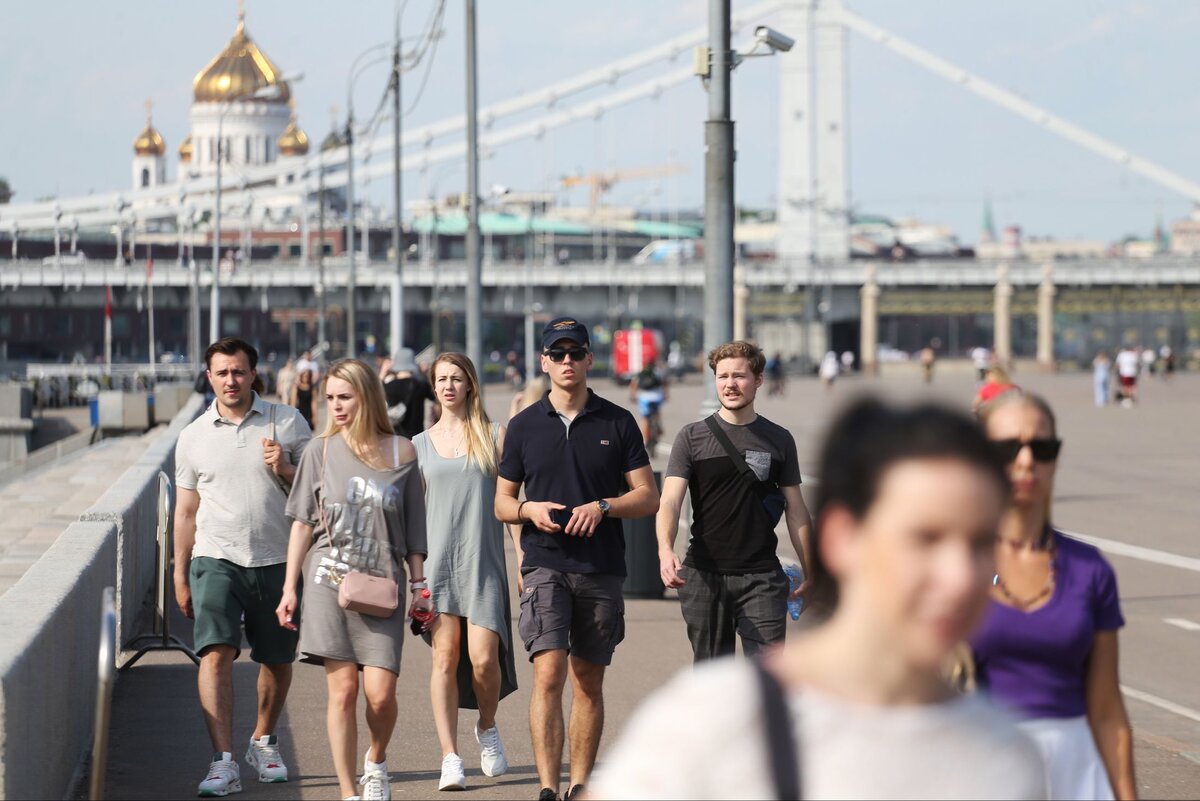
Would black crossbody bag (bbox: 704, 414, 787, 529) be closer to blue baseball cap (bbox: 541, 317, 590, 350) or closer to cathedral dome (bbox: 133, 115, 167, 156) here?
blue baseball cap (bbox: 541, 317, 590, 350)

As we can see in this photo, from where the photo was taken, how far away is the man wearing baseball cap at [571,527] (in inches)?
278

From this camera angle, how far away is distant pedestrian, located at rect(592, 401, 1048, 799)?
2045 mm

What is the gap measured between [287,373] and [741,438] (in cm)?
3425

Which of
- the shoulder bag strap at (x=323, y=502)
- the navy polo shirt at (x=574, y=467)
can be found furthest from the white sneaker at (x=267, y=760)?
the navy polo shirt at (x=574, y=467)

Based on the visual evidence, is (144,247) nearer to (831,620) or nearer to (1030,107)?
(1030,107)

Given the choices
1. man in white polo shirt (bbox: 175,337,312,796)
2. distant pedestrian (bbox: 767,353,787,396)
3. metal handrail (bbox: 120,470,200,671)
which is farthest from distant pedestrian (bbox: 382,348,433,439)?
distant pedestrian (bbox: 767,353,787,396)

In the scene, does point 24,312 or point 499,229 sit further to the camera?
point 499,229

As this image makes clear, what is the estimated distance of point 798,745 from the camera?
Answer: 80.6 inches

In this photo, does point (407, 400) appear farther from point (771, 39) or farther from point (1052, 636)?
point (1052, 636)

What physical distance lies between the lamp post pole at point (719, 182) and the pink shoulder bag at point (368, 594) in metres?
6.50

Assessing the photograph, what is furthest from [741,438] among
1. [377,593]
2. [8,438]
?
[8,438]

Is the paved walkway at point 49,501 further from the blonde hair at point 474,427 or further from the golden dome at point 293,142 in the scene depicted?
the golden dome at point 293,142

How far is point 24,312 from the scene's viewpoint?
11006 centimetres

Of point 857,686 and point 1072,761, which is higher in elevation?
point 857,686
